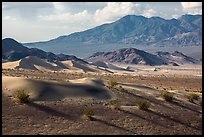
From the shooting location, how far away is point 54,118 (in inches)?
811

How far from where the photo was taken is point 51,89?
979 inches

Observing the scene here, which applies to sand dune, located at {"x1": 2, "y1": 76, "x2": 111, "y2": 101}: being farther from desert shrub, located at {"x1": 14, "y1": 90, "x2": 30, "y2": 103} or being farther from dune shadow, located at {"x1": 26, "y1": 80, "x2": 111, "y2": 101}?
desert shrub, located at {"x1": 14, "y1": 90, "x2": 30, "y2": 103}

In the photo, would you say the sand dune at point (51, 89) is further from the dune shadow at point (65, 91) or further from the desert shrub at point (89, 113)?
the desert shrub at point (89, 113)

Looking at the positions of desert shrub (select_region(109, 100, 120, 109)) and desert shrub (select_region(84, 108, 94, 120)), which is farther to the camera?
desert shrub (select_region(109, 100, 120, 109))

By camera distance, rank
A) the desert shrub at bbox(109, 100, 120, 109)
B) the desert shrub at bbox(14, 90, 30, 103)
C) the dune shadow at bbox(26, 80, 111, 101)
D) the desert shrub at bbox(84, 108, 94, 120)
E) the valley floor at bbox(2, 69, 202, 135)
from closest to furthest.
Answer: the valley floor at bbox(2, 69, 202, 135)
the desert shrub at bbox(84, 108, 94, 120)
the desert shrub at bbox(14, 90, 30, 103)
the desert shrub at bbox(109, 100, 120, 109)
the dune shadow at bbox(26, 80, 111, 101)

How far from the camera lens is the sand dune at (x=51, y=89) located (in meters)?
23.7

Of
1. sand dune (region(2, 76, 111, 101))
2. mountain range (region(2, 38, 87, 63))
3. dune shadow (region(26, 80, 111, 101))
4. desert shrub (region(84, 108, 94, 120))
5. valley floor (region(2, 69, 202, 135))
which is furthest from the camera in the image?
mountain range (region(2, 38, 87, 63))

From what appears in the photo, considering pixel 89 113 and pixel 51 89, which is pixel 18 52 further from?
pixel 89 113

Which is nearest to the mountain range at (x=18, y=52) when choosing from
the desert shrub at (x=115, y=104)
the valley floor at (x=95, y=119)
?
the desert shrub at (x=115, y=104)

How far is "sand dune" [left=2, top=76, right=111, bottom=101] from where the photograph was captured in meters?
23.7

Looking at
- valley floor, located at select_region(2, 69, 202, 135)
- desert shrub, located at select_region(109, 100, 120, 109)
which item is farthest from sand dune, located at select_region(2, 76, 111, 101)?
desert shrub, located at select_region(109, 100, 120, 109)

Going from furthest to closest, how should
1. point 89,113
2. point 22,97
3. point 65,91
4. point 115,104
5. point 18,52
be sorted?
point 18,52 < point 65,91 < point 115,104 < point 22,97 < point 89,113

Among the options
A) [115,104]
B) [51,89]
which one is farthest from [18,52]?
[115,104]

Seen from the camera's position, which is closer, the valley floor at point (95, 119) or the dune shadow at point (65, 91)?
the valley floor at point (95, 119)
